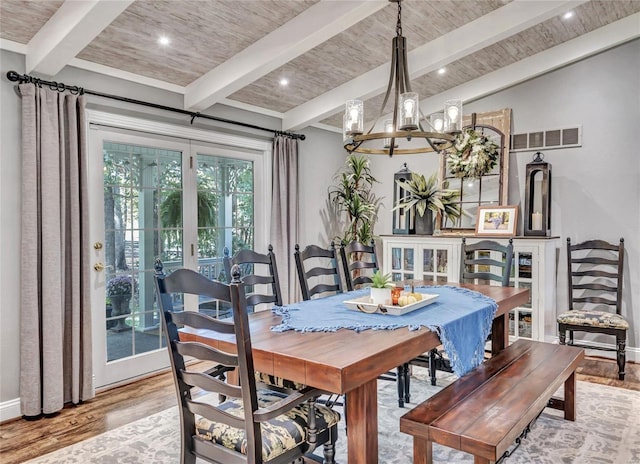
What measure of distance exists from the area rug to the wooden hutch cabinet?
1175 mm

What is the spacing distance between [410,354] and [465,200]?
342 cm

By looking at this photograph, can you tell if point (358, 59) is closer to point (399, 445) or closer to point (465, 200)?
point (465, 200)

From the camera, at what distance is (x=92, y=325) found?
3.42 meters

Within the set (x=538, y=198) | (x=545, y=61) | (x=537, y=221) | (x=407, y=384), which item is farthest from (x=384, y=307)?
(x=545, y=61)

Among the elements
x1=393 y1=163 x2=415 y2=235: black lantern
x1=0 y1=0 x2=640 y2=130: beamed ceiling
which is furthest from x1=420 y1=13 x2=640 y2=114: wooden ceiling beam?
x1=393 y1=163 x2=415 y2=235: black lantern

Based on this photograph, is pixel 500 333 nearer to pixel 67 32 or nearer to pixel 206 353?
pixel 206 353

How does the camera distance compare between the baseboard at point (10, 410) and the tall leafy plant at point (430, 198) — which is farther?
the tall leafy plant at point (430, 198)

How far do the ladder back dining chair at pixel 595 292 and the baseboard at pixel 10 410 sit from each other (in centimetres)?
426

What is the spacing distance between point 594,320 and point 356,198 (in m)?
2.72

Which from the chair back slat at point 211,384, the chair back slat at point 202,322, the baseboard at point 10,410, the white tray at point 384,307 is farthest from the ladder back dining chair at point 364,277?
the baseboard at point 10,410

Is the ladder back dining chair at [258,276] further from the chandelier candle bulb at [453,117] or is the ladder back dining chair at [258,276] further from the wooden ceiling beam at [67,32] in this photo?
the wooden ceiling beam at [67,32]

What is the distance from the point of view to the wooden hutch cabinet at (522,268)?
4273 millimetres

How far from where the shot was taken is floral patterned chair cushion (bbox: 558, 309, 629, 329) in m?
3.77

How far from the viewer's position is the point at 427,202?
4844 mm
